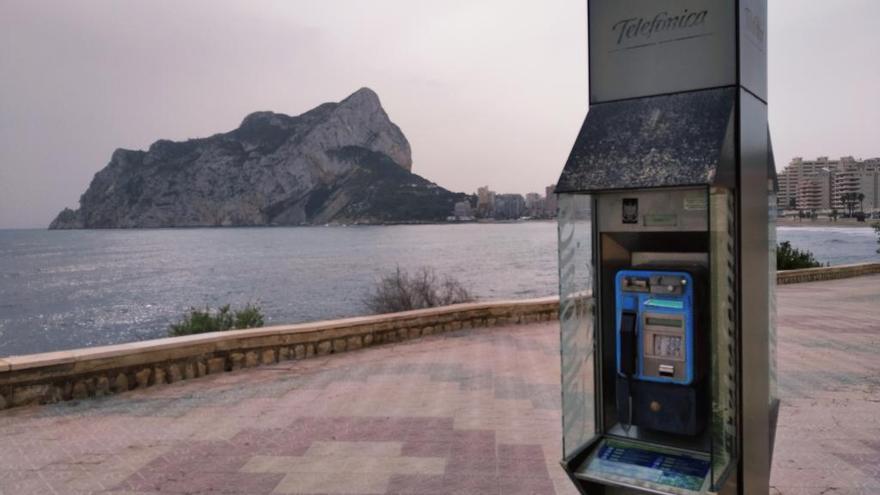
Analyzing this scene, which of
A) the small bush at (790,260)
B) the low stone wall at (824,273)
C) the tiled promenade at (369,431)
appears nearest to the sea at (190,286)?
the small bush at (790,260)

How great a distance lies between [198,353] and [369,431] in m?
3.00

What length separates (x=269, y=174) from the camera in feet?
494

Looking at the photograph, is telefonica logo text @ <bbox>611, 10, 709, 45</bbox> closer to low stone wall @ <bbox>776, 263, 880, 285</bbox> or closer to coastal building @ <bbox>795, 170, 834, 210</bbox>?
low stone wall @ <bbox>776, 263, 880, 285</bbox>

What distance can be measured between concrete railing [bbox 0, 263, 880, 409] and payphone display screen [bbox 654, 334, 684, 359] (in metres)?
5.86

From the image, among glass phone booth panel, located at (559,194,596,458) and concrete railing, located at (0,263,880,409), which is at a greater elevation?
glass phone booth panel, located at (559,194,596,458)

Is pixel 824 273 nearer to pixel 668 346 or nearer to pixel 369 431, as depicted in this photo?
pixel 369 431

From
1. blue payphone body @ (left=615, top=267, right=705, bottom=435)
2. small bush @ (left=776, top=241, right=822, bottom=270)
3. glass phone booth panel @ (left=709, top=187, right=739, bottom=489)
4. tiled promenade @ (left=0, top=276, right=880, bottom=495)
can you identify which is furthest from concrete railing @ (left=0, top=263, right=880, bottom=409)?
small bush @ (left=776, top=241, right=822, bottom=270)

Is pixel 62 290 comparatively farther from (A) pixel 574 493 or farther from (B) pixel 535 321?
(A) pixel 574 493

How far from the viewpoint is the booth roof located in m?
2.79

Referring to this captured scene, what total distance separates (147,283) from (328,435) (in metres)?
Result: 58.2

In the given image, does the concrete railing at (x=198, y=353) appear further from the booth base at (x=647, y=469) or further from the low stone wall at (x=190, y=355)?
the booth base at (x=647, y=469)

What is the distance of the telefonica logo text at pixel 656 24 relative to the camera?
9.71ft

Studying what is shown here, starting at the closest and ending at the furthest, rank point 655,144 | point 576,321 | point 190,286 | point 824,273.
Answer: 1. point 655,144
2. point 576,321
3. point 824,273
4. point 190,286

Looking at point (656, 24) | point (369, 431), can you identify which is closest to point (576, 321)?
point (656, 24)
